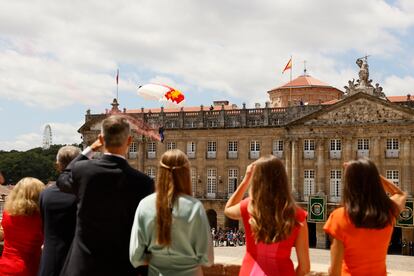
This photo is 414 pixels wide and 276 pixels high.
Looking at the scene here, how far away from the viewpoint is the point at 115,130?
472cm

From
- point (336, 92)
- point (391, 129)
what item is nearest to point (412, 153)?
point (391, 129)

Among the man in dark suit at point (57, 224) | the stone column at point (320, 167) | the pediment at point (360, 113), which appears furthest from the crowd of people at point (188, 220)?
the stone column at point (320, 167)

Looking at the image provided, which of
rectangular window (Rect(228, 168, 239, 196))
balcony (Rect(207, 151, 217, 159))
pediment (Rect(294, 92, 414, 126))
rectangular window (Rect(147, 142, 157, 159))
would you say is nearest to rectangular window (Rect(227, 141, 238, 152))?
balcony (Rect(207, 151, 217, 159))

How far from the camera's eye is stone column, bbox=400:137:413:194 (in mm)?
37531

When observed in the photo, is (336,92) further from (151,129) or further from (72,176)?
(72,176)

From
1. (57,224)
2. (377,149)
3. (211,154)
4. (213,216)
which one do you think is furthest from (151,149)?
(57,224)

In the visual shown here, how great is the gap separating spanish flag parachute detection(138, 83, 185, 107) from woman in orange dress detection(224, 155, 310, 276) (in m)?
39.6

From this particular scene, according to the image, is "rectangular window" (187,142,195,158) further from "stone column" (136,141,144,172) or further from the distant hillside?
the distant hillside

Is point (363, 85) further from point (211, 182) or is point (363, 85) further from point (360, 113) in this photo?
point (211, 182)

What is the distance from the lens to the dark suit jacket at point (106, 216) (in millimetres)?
4594

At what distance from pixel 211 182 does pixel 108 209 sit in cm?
3964

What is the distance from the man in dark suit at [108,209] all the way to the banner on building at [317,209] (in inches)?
1379

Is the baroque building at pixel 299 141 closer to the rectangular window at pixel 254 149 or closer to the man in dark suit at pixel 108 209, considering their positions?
the rectangular window at pixel 254 149

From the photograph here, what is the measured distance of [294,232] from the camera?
432 cm
